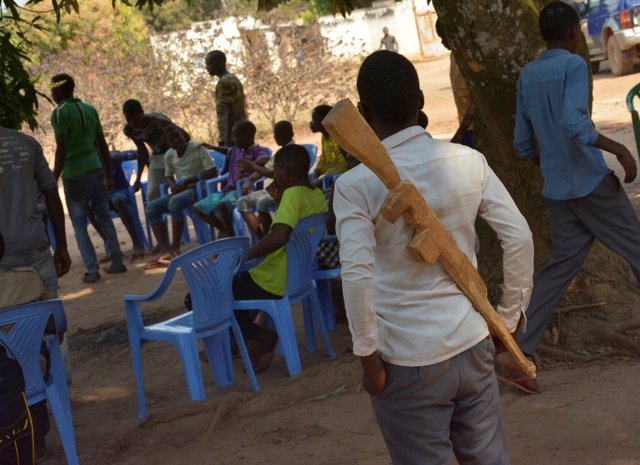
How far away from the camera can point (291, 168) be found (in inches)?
252

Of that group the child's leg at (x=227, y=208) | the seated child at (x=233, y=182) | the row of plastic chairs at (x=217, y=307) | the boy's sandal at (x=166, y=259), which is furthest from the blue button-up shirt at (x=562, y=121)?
the boy's sandal at (x=166, y=259)

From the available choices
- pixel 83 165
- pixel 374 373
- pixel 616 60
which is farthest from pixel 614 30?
pixel 374 373

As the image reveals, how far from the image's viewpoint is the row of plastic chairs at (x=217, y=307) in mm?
5664

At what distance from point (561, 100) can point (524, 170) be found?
1.01m

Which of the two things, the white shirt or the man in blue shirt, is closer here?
the white shirt

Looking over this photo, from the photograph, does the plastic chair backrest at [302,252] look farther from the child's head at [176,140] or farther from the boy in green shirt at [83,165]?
the child's head at [176,140]

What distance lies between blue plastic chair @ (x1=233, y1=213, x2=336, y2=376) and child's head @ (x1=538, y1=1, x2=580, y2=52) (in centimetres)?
199

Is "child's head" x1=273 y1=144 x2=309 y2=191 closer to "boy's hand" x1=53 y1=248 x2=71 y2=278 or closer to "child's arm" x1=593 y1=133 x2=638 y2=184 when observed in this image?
"boy's hand" x1=53 y1=248 x2=71 y2=278

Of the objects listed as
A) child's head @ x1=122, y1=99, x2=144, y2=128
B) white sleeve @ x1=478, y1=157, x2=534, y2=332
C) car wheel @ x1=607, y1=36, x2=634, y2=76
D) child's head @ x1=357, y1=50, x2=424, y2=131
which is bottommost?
car wheel @ x1=607, y1=36, x2=634, y2=76

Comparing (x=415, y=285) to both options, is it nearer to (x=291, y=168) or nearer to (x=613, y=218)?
(x=613, y=218)

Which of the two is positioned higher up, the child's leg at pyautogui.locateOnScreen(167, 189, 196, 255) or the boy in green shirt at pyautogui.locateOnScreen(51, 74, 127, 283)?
the boy in green shirt at pyautogui.locateOnScreen(51, 74, 127, 283)

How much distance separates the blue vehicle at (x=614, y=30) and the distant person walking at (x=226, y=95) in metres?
10.4

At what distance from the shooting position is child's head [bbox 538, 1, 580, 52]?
4941 millimetres

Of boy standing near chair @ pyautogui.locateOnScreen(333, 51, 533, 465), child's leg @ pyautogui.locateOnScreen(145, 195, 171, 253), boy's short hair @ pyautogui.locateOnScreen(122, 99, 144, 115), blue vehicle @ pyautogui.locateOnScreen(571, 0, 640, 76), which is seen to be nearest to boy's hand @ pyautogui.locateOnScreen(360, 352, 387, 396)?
boy standing near chair @ pyautogui.locateOnScreen(333, 51, 533, 465)
